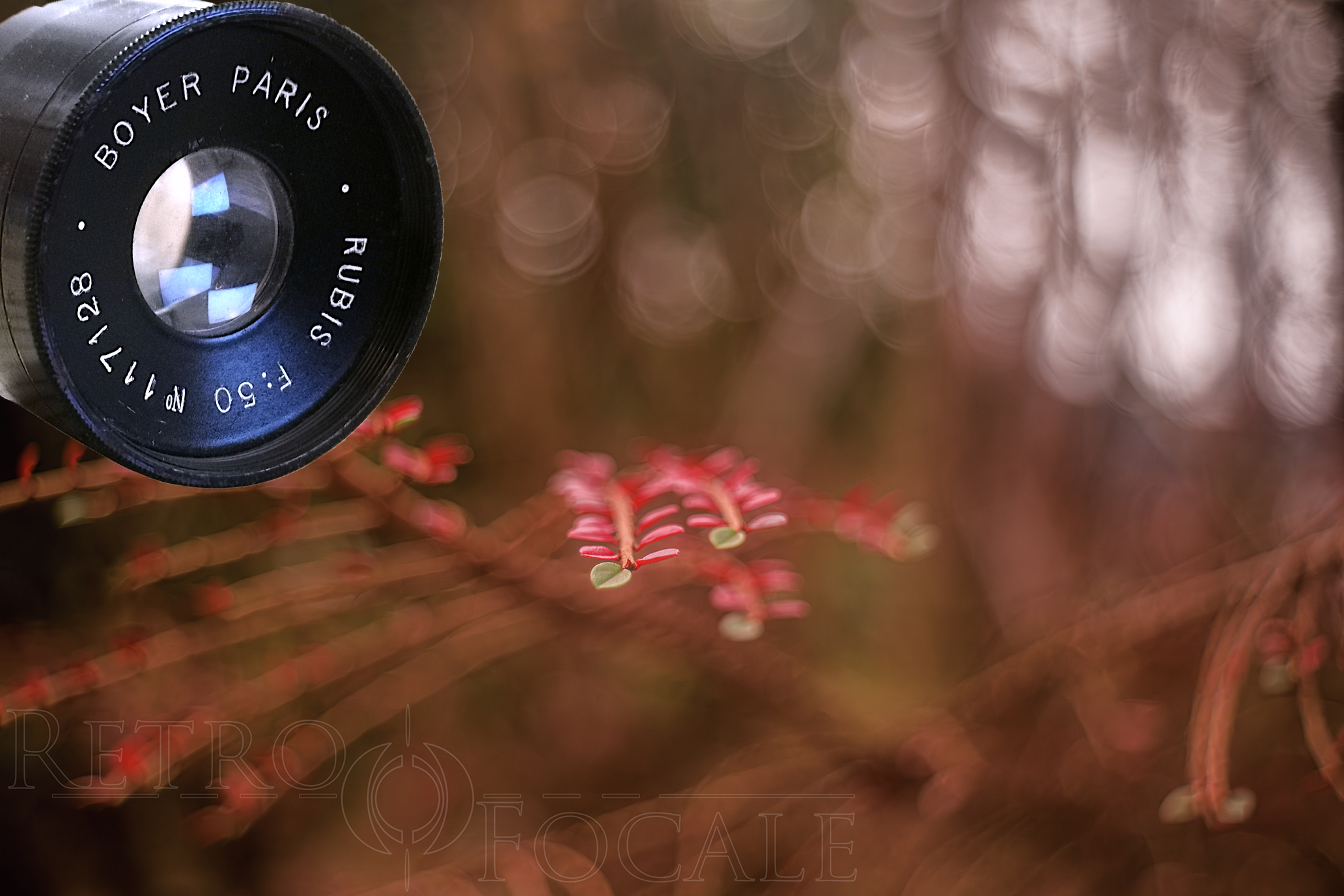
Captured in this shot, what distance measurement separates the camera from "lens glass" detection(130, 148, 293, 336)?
301mm

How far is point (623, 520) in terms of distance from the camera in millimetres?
321

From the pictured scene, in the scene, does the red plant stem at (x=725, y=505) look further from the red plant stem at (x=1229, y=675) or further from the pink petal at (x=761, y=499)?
the red plant stem at (x=1229, y=675)

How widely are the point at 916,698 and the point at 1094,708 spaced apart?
18 centimetres

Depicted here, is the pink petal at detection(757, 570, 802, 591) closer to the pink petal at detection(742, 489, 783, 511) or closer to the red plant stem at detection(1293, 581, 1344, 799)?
the pink petal at detection(742, 489, 783, 511)

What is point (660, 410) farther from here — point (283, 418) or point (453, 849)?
point (283, 418)

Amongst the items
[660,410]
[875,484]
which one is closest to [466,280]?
[660,410]

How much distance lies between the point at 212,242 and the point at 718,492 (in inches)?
7.3

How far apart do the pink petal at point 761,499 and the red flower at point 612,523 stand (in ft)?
0.08

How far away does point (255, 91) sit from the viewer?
303 millimetres

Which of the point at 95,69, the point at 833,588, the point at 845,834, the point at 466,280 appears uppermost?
the point at 466,280

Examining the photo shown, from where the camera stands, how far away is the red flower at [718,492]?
32 centimetres

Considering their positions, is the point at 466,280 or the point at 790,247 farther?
the point at 790,247

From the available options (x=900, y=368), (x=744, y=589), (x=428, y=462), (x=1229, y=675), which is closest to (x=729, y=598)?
(x=744, y=589)

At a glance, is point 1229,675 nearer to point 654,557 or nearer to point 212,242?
point 654,557
